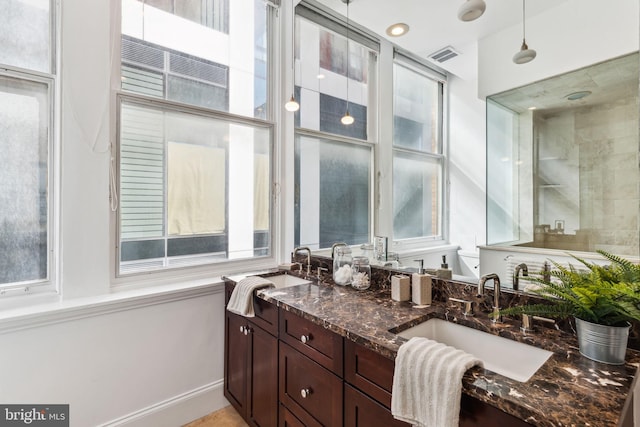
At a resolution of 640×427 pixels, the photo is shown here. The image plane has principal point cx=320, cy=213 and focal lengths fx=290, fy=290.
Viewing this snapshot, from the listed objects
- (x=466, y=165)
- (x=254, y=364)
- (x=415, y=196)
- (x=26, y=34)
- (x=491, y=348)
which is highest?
(x=26, y=34)

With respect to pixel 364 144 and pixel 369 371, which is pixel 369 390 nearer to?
pixel 369 371

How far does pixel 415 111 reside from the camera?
182cm

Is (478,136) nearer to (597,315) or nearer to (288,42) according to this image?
(597,315)

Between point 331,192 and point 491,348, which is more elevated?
point 331,192

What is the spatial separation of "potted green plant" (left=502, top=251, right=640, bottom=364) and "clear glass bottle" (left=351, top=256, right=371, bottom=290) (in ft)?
2.91

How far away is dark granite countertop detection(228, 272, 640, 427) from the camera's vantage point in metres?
0.71

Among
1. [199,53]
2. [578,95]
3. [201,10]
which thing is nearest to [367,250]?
[578,95]

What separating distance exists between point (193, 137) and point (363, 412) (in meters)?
2.01

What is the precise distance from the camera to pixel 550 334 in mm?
1124

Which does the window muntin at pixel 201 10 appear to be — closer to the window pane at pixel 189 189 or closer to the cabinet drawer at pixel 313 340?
the window pane at pixel 189 189

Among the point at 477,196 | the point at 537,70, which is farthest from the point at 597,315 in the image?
the point at 537,70

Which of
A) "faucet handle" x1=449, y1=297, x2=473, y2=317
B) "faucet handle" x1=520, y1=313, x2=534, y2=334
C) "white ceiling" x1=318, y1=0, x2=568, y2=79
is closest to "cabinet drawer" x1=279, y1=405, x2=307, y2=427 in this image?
"faucet handle" x1=449, y1=297, x2=473, y2=317

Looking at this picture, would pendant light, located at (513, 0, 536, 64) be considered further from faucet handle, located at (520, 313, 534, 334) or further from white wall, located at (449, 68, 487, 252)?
faucet handle, located at (520, 313, 534, 334)

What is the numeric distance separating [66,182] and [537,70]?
8.05 feet
